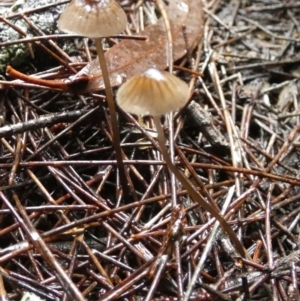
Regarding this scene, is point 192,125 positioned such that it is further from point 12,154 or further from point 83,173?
point 12,154

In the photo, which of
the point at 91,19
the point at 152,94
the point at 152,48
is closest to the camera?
the point at 152,94

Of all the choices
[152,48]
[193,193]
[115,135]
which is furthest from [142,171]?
[152,48]

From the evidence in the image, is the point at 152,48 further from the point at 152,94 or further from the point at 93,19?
the point at 152,94

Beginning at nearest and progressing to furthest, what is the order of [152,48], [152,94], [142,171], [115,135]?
[152,94] < [115,135] < [142,171] < [152,48]

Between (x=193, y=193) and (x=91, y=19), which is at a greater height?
(x=91, y=19)

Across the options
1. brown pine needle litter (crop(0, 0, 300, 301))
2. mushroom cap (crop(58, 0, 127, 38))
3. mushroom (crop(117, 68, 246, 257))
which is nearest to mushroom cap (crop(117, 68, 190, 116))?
mushroom (crop(117, 68, 246, 257))

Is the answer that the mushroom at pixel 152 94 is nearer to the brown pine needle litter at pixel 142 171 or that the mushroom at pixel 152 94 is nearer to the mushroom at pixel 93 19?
the brown pine needle litter at pixel 142 171
